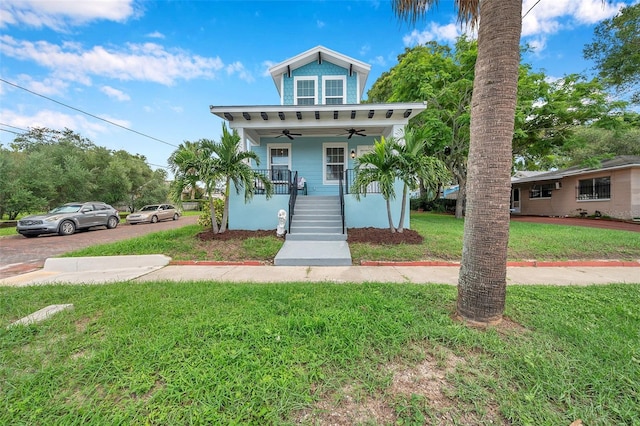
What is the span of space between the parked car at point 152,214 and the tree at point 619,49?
83.9 ft

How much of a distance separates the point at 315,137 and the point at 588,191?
16.6 meters

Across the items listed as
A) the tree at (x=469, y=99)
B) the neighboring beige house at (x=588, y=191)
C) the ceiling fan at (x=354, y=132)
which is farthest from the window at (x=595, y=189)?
the ceiling fan at (x=354, y=132)

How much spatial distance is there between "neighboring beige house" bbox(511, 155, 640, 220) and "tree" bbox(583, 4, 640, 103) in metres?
3.72

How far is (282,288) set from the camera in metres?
3.72

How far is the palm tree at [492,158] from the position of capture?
95.3 inches

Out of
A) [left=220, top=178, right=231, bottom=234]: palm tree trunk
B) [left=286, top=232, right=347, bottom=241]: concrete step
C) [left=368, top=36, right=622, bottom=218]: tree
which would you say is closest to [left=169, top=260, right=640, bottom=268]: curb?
[left=286, top=232, right=347, bottom=241]: concrete step

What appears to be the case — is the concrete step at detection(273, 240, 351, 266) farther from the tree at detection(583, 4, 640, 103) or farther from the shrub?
the tree at detection(583, 4, 640, 103)

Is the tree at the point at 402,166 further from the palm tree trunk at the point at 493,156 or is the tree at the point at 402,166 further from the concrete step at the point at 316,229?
the palm tree trunk at the point at 493,156

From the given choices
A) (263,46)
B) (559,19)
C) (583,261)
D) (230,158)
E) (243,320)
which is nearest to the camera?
(243,320)

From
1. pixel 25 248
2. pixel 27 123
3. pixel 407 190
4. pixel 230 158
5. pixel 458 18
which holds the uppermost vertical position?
pixel 27 123

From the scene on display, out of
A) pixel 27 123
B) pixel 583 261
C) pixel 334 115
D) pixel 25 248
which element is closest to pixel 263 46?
pixel 334 115

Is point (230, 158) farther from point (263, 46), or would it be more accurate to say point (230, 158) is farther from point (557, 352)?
point (263, 46)

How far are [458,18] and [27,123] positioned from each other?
40085 millimetres

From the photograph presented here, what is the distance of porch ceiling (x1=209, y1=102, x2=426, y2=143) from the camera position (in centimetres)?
824
